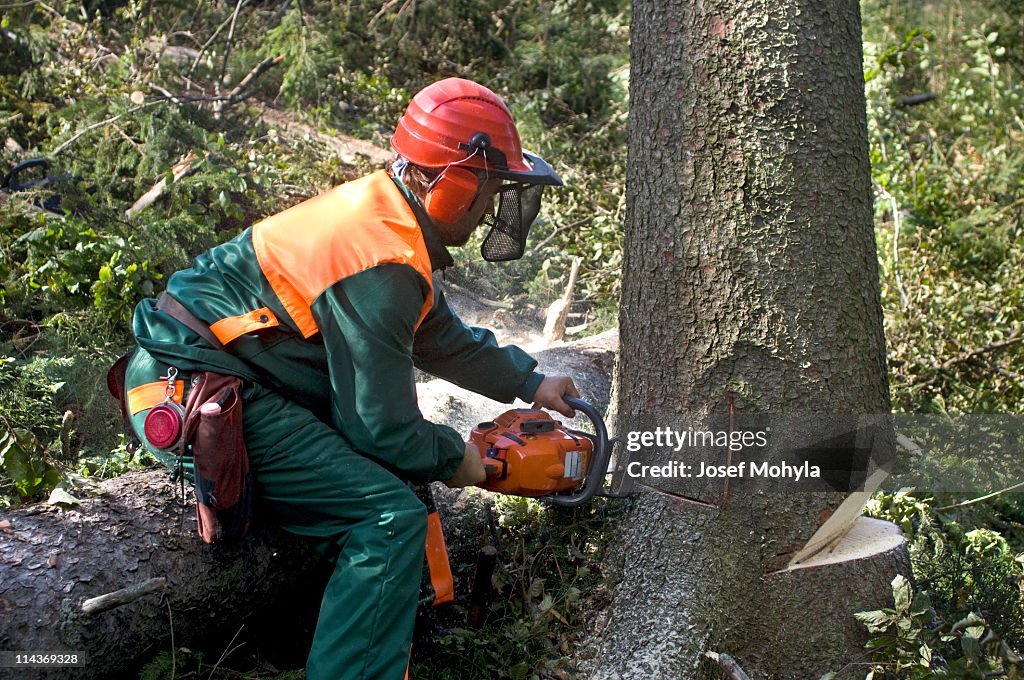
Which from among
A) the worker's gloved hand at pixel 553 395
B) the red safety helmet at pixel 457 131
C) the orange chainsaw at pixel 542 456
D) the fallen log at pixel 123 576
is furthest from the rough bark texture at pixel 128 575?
the red safety helmet at pixel 457 131

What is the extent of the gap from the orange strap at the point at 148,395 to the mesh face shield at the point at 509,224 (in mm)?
1101

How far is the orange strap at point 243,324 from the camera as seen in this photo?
257 cm

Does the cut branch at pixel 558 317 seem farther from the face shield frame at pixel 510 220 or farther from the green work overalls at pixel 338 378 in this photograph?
the green work overalls at pixel 338 378

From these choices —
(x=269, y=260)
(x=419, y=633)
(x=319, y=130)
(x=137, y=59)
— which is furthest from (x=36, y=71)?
(x=419, y=633)

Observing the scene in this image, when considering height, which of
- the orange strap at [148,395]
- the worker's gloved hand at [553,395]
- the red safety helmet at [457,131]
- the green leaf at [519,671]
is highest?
the red safety helmet at [457,131]

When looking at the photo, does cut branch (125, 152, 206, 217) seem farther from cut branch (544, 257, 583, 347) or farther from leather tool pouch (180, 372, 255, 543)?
leather tool pouch (180, 372, 255, 543)

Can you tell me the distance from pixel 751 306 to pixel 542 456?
2.62ft

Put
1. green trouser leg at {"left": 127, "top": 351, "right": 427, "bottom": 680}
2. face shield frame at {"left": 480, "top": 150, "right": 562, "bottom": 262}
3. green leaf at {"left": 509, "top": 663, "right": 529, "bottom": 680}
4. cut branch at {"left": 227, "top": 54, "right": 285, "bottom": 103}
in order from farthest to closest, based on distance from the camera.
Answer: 1. cut branch at {"left": 227, "top": 54, "right": 285, "bottom": 103}
2. face shield frame at {"left": 480, "top": 150, "right": 562, "bottom": 262}
3. green leaf at {"left": 509, "top": 663, "right": 529, "bottom": 680}
4. green trouser leg at {"left": 127, "top": 351, "right": 427, "bottom": 680}

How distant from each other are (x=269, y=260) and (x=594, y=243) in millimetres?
3374

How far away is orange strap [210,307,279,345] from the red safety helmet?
0.63 m

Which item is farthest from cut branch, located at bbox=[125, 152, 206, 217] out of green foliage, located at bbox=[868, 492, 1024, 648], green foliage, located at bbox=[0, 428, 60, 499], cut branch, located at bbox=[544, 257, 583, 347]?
green foliage, located at bbox=[868, 492, 1024, 648]

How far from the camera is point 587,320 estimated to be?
5.56 meters

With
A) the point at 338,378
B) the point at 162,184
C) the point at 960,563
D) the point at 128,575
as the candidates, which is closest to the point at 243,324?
the point at 338,378

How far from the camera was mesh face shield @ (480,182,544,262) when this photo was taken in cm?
302
